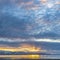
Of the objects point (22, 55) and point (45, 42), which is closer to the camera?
point (45, 42)

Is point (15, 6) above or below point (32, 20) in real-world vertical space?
above

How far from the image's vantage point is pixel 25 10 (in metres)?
1.17

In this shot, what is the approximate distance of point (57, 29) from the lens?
1.13 m

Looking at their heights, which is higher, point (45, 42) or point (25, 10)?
point (25, 10)

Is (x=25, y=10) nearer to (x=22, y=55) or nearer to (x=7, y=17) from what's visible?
(x=7, y=17)

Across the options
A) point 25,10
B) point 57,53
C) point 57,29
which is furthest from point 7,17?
point 57,53

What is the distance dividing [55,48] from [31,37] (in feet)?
1.02

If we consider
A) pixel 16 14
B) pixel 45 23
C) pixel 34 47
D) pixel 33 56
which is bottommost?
pixel 33 56

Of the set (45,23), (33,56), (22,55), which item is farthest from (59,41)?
(22,55)

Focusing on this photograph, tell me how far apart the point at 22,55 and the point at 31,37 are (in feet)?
0.86

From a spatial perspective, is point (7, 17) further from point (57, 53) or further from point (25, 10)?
point (57, 53)

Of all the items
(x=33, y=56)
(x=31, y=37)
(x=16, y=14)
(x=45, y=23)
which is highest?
(x=16, y=14)

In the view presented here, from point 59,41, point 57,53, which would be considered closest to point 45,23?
point 59,41

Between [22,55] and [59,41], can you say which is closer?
[59,41]
